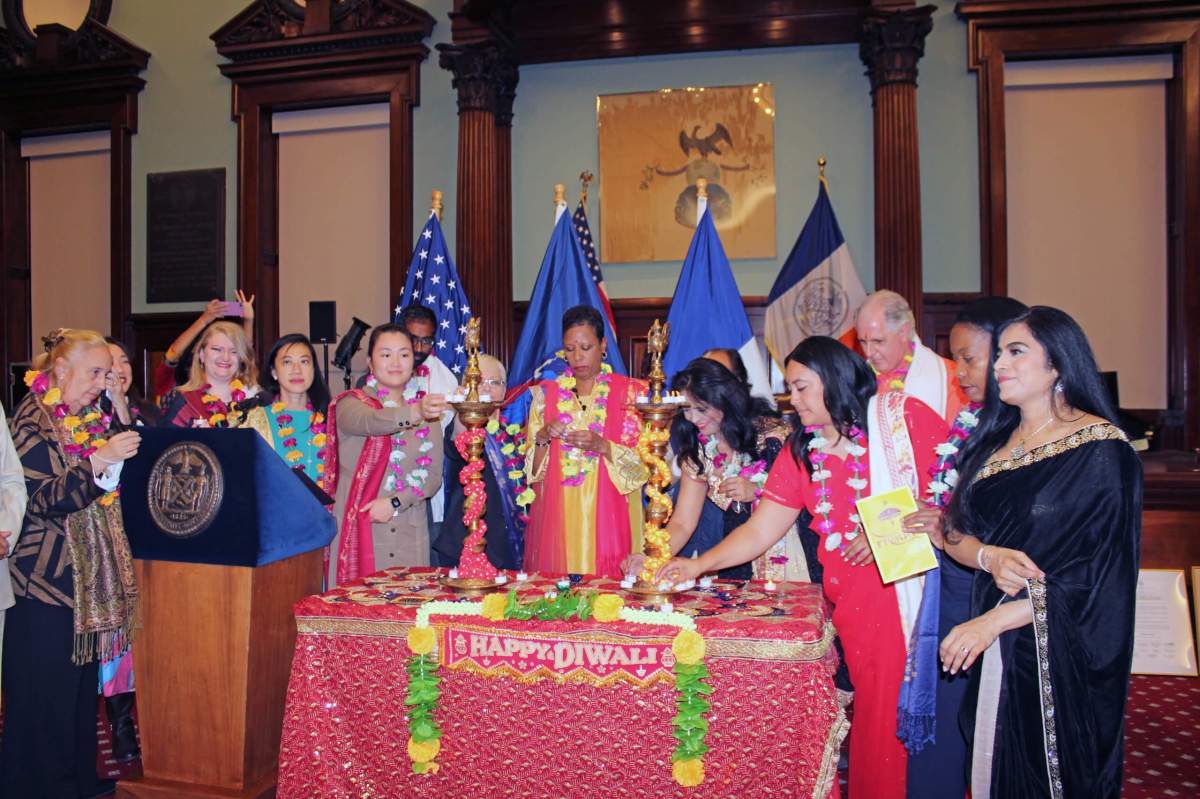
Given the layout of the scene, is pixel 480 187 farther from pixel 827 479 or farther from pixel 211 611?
pixel 827 479

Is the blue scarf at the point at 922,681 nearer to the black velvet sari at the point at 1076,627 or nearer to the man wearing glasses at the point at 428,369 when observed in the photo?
the black velvet sari at the point at 1076,627

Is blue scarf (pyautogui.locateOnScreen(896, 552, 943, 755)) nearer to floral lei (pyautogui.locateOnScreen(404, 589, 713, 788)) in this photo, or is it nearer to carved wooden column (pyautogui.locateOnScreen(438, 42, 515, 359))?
floral lei (pyautogui.locateOnScreen(404, 589, 713, 788))

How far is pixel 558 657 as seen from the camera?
2438mm

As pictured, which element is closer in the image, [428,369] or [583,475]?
[583,475]

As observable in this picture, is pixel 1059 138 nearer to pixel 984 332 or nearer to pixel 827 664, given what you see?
pixel 984 332

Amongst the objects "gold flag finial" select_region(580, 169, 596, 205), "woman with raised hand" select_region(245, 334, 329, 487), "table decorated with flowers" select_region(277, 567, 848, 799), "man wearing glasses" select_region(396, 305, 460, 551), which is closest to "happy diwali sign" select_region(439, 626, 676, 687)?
"table decorated with flowers" select_region(277, 567, 848, 799)

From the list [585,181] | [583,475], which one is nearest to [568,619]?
[583,475]

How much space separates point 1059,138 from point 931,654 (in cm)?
545

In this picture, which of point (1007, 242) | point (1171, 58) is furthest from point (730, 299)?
point (1171, 58)

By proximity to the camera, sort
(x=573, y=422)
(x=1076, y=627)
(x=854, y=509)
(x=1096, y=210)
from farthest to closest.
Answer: (x=1096, y=210) → (x=573, y=422) → (x=854, y=509) → (x=1076, y=627)

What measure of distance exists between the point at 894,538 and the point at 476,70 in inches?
220

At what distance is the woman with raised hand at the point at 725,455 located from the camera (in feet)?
10.4

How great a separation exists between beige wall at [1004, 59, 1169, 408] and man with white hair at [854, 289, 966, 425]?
3.46 meters

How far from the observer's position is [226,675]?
2826 millimetres
